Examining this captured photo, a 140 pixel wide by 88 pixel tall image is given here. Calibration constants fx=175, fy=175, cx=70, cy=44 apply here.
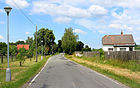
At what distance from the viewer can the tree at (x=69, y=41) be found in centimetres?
7250

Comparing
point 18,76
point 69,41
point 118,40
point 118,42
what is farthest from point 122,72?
point 69,41

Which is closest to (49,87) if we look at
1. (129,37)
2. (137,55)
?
(137,55)

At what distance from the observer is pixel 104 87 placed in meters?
8.69

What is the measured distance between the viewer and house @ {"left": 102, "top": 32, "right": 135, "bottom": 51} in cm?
4596

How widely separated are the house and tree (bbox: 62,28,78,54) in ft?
78.1

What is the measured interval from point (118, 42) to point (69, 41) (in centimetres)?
2796

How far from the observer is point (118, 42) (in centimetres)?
4775

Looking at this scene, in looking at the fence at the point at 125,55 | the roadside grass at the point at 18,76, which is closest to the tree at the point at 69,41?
the fence at the point at 125,55

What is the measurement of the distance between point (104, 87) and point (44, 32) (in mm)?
83492

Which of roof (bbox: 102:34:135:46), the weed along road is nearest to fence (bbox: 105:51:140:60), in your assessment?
the weed along road

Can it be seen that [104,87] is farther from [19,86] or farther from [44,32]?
[44,32]

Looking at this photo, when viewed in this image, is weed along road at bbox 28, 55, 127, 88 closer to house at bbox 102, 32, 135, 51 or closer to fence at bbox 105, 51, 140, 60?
fence at bbox 105, 51, 140, 60

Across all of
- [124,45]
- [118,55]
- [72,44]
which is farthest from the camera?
[72,44]

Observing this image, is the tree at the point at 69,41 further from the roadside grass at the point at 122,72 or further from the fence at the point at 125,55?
the roadside grass at the point at 122,72
